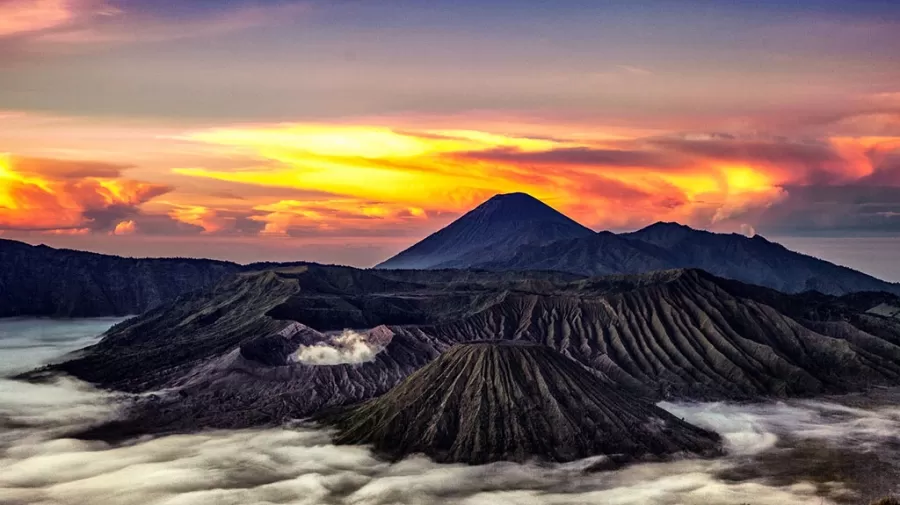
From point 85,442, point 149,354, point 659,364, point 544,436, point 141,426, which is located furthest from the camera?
point 149,354

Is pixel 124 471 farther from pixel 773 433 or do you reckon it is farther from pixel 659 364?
pixel 659 364

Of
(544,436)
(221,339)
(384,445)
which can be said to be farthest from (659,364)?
(221,339)

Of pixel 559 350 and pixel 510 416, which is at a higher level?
pixel 559 350

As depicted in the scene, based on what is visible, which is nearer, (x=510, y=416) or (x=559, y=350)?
(x=510, y=416)

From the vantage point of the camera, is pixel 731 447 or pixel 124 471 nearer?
pixel 124 471

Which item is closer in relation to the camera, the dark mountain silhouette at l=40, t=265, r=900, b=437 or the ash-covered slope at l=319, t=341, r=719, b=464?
the ash-covered slope at l=319, t=341, r=719, b=464
